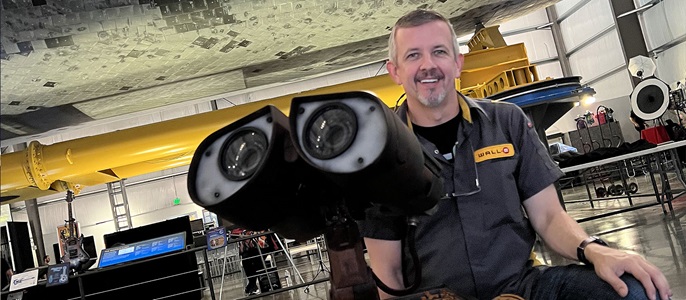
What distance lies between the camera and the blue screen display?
4.65 metres

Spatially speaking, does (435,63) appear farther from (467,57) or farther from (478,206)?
(467,57)

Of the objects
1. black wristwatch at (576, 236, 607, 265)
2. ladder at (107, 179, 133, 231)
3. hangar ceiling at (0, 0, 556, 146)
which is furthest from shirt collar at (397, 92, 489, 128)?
ladder at (107, 179, 133, 231)

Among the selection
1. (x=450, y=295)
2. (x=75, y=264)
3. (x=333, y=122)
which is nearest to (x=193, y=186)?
(x=333, y=122)

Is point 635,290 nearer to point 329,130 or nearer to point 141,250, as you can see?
point 329,130

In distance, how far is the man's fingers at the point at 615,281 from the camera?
1001 mm

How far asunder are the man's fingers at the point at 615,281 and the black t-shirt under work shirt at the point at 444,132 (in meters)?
0.52

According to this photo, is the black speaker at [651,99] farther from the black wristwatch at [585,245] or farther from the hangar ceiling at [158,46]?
the black wristwatch at [585,245]

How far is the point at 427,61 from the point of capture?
4.14 ft

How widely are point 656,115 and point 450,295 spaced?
688 centimetres

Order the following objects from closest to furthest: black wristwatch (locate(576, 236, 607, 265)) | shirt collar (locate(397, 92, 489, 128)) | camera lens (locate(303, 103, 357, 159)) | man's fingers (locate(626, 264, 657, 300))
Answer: camera lens (locate(303, 103, 357, 159)), man's fingers (locate(626, 264, 657, 300)), black wristwatch (locate(576, 236, 607, 265)), shirt collar (locate(397, 92, 489, 128))

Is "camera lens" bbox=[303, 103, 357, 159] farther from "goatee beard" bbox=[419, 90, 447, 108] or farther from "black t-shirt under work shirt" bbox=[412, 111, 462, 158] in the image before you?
"black t-shirt under work shirt" bbox=[412, 111, 462, 158]

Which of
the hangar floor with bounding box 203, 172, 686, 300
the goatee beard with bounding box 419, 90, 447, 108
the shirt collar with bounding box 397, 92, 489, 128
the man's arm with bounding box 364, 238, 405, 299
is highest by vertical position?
the goatee beard with bounding box 419, 90, 447, 108

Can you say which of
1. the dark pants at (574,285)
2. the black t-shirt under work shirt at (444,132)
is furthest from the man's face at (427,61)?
the dark pants at (574,285)

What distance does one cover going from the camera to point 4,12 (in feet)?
5.41
